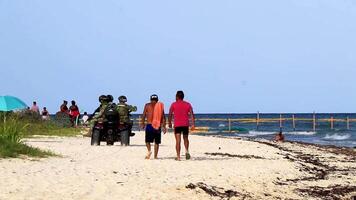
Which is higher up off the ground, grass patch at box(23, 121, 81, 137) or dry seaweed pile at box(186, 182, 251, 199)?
grass patch at box(23, 121, 81, 137)

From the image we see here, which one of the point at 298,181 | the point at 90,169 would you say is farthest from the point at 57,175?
the point at 298,181

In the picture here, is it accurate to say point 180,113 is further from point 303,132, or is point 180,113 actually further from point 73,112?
point 303,132

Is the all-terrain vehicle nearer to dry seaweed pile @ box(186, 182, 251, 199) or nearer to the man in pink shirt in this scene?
the man in pink shirt

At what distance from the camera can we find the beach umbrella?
19.6 m

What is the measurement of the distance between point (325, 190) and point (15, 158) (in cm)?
647

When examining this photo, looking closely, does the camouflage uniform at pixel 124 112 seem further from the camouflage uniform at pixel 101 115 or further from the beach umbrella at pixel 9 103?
the beach umbrella at pixel 9 103

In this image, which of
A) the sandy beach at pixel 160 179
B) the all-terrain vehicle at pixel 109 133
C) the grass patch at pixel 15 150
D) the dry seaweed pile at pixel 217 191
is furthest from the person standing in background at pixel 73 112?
the dry seaweed pile at pixel 217 191

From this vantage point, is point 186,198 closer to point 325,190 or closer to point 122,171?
point 122,171

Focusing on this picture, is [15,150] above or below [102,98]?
below

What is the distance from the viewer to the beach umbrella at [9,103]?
19625 mm

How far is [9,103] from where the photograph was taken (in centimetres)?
1984

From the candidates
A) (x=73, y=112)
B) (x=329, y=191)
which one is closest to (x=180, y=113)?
(x=329, y=191)

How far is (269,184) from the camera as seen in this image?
1169cm

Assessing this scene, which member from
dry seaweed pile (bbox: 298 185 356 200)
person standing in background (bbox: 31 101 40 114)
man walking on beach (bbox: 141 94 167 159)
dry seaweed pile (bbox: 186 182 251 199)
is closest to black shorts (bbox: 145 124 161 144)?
man walking on beach (bbox: 141 94 167 159)
